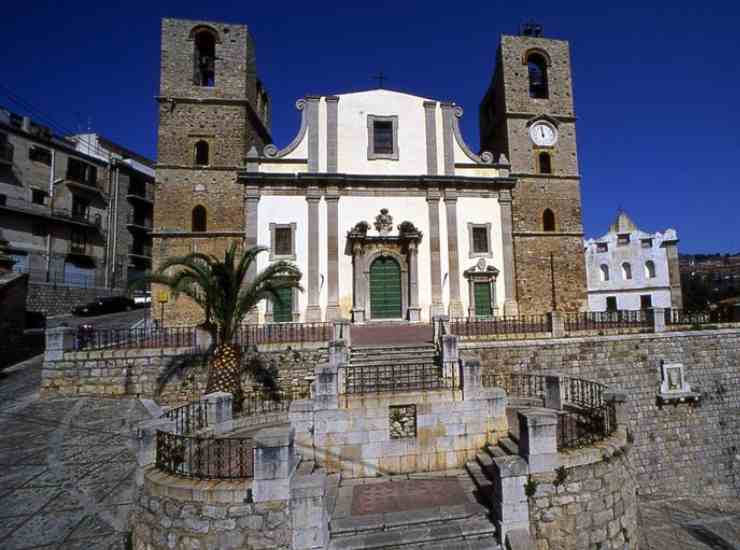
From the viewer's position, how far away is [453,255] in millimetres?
17984

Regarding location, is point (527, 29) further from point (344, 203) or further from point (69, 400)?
point (69, 400)

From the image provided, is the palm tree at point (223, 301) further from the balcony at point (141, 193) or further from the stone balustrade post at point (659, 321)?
the balcony at point (141, 193)

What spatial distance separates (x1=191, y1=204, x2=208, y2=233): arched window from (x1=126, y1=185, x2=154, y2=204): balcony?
65.7ft

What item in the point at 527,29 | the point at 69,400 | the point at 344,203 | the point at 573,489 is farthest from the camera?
the point at 527,29

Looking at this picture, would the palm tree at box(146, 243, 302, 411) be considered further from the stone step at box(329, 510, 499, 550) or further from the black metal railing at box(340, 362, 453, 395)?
the stone step at box(329, 510, 499, 550)

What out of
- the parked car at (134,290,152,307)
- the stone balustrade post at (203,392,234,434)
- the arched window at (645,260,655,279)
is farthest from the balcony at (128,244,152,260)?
the arched window at (645,260,655,279)

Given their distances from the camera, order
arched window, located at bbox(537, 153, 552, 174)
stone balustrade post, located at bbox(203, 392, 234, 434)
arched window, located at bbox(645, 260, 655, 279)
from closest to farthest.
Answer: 1. stone balustrade post, located at bbox(203, 392, 234, 434)
2. arched window, located at bbox(537, 153, 552, 174)
3. arched window, located at bbox(645, 260, 655, 279)

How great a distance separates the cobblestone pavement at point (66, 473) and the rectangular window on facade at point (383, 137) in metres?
14.8

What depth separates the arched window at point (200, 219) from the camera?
17875mm

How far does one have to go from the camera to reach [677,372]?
515 inches

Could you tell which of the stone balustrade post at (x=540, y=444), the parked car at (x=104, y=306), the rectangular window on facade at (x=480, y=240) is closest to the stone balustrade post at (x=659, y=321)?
the rectangular window on facade at (x=480, y=240)

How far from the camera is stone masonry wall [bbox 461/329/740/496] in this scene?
12.2m

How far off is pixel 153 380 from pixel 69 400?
2.13m

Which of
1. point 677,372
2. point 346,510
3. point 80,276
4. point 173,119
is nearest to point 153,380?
point 346,510
